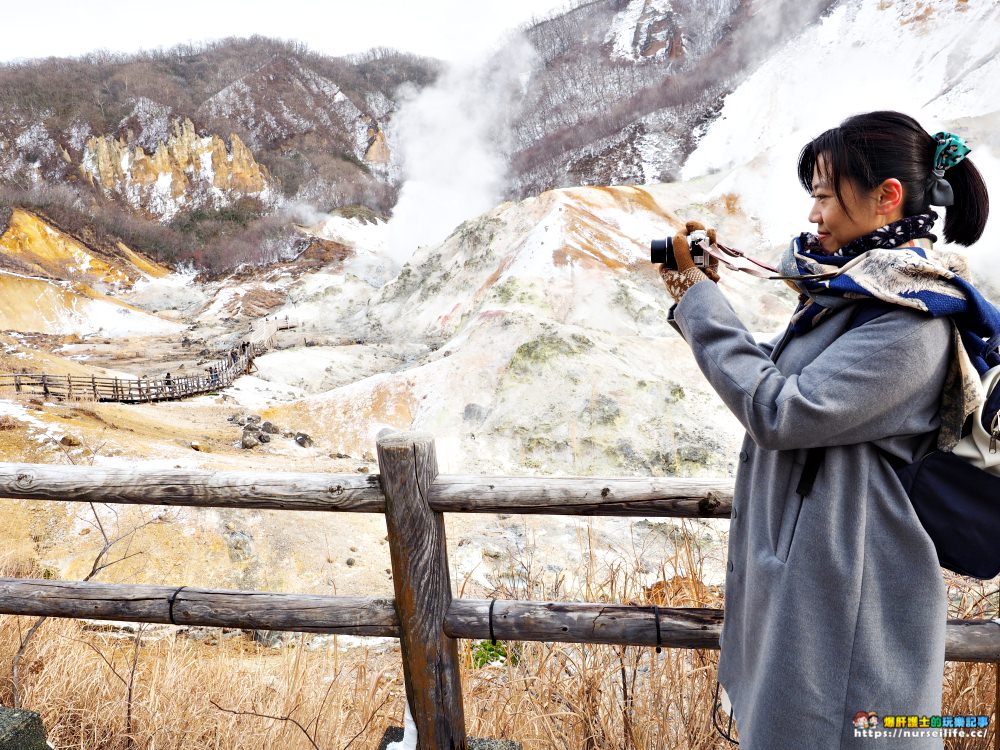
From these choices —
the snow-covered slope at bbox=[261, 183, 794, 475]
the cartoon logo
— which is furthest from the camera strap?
the snow-covered slope at bbox=[261, 183, 794, 475]

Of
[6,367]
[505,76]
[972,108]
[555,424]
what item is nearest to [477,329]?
[555,424]

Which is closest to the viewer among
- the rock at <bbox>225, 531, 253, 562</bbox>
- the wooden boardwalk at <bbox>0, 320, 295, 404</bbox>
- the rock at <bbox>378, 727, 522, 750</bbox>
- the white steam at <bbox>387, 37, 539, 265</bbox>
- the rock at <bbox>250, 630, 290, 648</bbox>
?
the rock at <bbox>378, 727, 522, 750</bbox>

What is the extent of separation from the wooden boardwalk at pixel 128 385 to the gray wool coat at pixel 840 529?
54.4 feet

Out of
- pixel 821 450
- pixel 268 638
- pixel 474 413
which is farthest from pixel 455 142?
pixel 821 450

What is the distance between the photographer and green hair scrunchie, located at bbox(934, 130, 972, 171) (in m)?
1.32

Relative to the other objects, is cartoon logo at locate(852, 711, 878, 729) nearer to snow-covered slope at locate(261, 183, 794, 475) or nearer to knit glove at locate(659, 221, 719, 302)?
knit glove at locate(659, 221, 719, 302)

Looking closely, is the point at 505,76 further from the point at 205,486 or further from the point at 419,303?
the point at 205,486

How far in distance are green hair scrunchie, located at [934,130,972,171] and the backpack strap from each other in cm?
35

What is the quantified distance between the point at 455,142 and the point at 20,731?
233 ft

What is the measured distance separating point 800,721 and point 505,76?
247 feet

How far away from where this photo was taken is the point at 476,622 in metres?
2.04

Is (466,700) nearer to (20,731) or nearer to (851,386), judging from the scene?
(20,731)

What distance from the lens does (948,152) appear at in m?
1.32

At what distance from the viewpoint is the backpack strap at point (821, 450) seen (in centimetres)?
124
